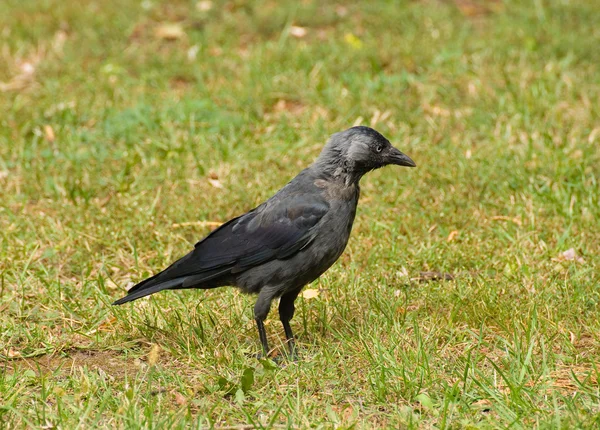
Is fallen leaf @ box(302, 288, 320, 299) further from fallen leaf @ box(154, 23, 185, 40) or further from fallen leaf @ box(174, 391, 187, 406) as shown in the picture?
fallen leaf @ box(154, 23, 185, 40)

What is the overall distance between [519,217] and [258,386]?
107 inches

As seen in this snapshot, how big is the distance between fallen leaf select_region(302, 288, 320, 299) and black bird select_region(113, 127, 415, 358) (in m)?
0.39

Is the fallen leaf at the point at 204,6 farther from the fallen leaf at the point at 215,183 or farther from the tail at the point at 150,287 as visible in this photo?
the tail at the point at 150,287

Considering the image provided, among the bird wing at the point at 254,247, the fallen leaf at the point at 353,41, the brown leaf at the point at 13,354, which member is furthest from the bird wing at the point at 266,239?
the fallen leaf at the point at 353,41

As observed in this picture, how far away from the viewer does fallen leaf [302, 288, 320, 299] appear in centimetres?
524

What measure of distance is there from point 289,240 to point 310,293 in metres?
0.75

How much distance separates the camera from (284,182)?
682 centimetres

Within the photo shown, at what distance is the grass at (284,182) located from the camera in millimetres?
4102

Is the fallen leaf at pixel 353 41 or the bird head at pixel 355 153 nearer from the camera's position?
the bird head at pixel 355 153

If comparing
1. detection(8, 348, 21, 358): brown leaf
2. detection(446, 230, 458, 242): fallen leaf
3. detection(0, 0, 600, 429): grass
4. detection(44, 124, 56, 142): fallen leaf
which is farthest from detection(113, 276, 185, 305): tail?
detection(44, 124, 56, 142): fallen leaf

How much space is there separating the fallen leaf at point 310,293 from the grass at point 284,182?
0.21ft

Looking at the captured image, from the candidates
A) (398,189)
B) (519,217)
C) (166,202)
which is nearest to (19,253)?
(166,202)

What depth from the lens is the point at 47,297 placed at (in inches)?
207

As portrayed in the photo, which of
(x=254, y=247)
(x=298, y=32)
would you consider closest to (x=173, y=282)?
(x=254, y=247)
